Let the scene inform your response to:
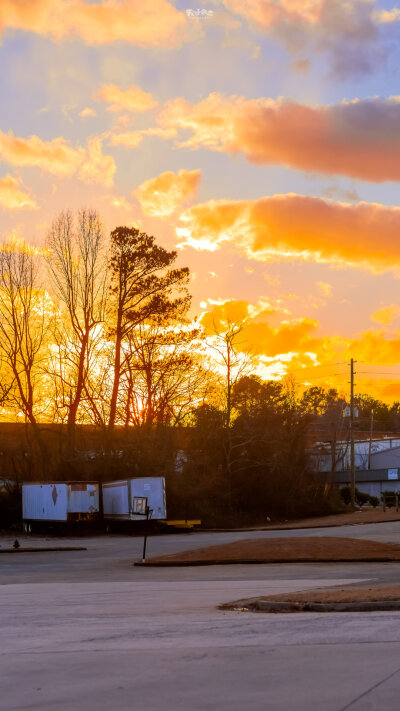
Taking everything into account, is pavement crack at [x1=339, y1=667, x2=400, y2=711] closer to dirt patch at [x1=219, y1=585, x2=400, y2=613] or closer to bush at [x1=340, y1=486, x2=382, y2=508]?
dirt patch at [x1=219, y1=585, x2=400, y2=613]

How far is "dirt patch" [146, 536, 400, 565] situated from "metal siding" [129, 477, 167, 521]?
52.2ft

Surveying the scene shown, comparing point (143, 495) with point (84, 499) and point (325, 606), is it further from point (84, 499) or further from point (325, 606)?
point (325, 606)

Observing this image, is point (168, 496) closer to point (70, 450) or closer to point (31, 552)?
point (70, 450)

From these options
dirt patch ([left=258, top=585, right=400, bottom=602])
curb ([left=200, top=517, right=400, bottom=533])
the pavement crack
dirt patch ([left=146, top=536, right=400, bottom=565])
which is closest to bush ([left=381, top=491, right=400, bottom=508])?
curb ([left=200, top=517, right=400, bottom=533])

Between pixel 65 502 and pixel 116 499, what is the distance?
9.98 ft

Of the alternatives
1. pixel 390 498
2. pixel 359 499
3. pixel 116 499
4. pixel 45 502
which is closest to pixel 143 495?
pixel 116 499

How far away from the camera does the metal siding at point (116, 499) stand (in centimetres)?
4966

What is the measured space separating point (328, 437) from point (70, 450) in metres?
50.4

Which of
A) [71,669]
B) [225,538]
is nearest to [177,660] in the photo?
[71,669]

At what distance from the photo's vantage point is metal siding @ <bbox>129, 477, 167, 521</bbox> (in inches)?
1928

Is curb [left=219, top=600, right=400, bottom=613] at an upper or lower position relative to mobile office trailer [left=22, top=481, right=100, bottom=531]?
upper

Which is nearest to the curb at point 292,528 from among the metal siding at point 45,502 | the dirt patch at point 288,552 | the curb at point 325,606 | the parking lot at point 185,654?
the metal siding at point 45,502

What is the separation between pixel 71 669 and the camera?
823 centimetres

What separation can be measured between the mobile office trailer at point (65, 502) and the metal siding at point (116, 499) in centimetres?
69
